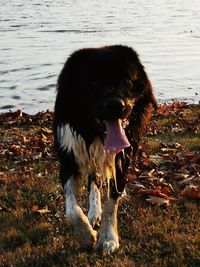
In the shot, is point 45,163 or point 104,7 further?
point 104,7

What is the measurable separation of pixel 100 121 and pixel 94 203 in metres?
1.39

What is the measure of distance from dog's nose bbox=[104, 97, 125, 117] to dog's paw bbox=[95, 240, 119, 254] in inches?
50.5

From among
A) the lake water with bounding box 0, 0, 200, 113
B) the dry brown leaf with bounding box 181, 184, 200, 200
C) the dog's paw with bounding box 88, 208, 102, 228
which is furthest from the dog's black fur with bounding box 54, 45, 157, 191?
the lake water with bounding box 0, 0, 200, 113

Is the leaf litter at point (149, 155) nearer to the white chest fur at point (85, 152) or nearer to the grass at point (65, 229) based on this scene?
the grass at point (65, 229)

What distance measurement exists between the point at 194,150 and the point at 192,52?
1152cm

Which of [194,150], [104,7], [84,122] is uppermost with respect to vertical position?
[84,122]

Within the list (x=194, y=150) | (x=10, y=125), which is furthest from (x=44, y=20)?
(x=194, y=150)

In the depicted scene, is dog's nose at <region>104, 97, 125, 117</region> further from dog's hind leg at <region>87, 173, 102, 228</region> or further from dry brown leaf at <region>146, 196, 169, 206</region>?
dry brown leaf at <region>146, 196, 169, 206</region>

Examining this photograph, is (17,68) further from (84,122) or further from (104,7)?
(104,7)

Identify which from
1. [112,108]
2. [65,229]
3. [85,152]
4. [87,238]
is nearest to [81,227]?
[87,238]

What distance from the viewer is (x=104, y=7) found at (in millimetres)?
41969

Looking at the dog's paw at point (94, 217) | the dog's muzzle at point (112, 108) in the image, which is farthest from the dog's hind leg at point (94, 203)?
the dog's muzzle at point (112, 108)

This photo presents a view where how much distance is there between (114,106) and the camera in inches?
174

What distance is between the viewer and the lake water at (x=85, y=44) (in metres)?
14.0
